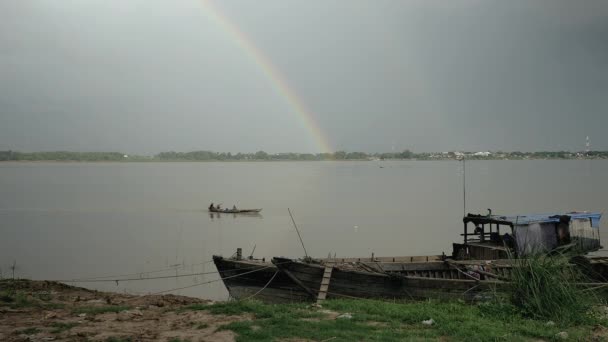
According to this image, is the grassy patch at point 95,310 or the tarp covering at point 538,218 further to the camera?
the tarp covering at point 538,218

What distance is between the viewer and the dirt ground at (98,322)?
25.6 ft

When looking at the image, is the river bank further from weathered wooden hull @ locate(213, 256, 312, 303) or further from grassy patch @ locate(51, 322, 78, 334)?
weathered wooden hull @ locate(213, 256, 312, 303)

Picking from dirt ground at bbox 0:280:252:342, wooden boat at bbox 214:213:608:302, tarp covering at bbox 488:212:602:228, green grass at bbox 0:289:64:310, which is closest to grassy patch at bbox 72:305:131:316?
dirt ground at bbox 0:280:252:342

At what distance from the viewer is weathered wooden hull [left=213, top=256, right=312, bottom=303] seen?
44.8 ft

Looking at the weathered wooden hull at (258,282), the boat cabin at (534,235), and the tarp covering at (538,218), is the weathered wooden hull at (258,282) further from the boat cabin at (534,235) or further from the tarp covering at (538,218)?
the tarp covering at (538,218)

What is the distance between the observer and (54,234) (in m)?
32.4

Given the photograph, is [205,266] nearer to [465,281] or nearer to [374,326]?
[465,281]

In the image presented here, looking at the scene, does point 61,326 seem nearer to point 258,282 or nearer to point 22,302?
point 22,302

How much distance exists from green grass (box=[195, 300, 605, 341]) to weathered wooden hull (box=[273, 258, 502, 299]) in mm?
2444

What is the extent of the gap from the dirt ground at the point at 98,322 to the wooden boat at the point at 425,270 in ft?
10.3

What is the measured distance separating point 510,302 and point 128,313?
7.33 m

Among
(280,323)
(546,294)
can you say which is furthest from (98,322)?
(546,294)

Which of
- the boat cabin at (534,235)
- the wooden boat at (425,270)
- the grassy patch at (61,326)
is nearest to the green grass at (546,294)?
the wooden boat at (425,270)

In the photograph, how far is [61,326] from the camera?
27.6ft
